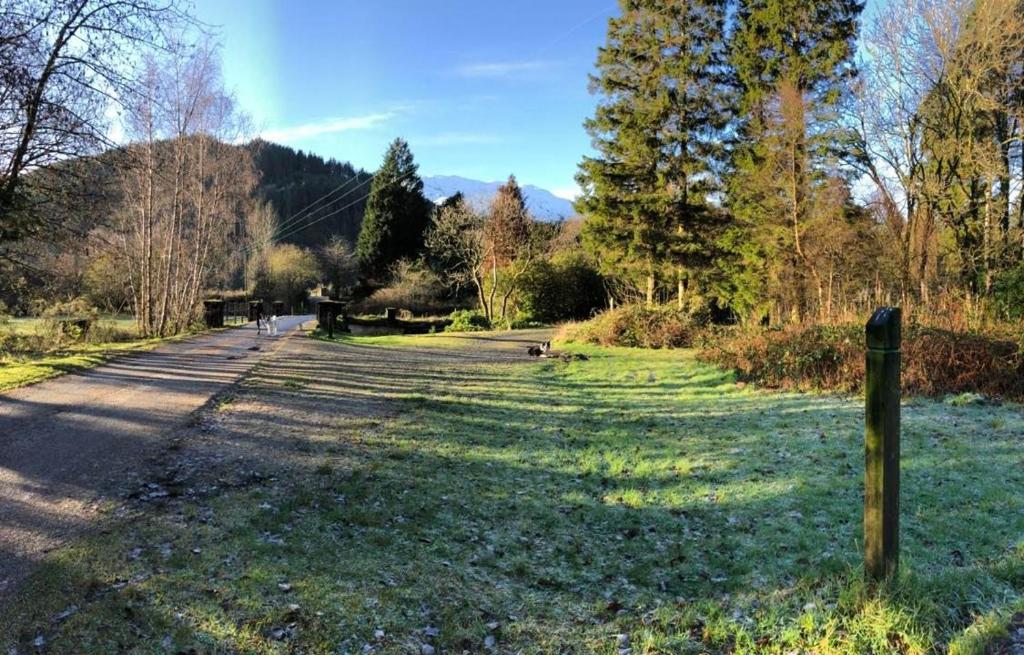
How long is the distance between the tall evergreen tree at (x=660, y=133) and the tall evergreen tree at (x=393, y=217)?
26.3 meters

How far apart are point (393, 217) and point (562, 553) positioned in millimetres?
44351

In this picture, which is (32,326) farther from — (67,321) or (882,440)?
(882,440)

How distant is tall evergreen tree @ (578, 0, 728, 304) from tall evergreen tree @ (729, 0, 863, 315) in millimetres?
1007

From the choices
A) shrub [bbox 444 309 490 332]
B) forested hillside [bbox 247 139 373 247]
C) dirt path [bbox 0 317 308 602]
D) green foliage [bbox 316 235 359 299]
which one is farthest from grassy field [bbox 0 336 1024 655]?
forested hillside [bbox 247 139 373 247]

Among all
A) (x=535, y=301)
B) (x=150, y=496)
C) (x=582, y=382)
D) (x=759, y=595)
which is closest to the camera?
(x=759, y=595)

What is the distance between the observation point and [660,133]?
69.4 feet

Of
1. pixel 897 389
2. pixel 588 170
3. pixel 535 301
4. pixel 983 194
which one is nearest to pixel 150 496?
pixel 897 389

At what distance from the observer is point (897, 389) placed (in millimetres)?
2729

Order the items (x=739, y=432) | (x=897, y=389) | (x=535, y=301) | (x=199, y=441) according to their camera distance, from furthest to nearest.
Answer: (x=535, y=301) → (x=739, y=432) → (x=199, y=441) → (x=897, y=389)

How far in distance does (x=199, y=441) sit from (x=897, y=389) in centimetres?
537

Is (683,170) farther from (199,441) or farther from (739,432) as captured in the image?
(199,441)

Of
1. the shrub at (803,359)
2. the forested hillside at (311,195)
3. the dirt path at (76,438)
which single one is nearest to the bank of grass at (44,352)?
the dirt path at (76,438)

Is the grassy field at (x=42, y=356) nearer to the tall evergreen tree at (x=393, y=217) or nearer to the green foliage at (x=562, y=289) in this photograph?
the green foliage at (x=562, y=289)

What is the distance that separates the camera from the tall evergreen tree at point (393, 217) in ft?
149
